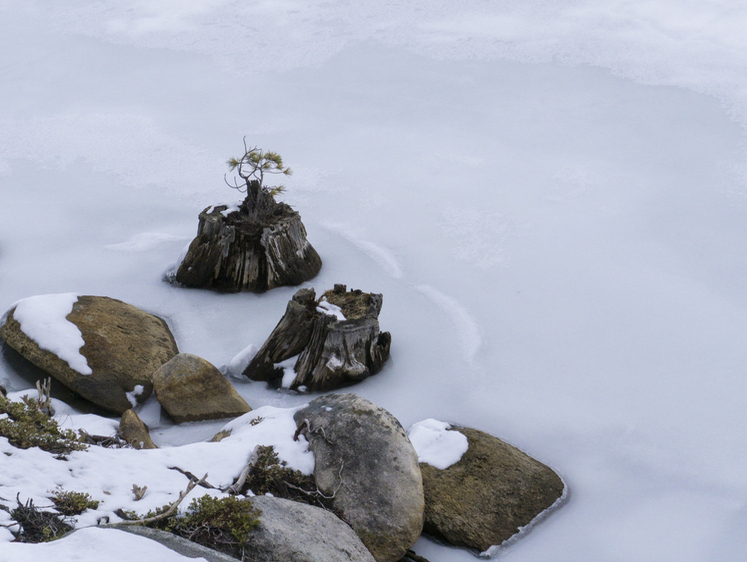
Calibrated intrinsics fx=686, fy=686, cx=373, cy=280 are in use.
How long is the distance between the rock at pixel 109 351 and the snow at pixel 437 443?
1.99 meters

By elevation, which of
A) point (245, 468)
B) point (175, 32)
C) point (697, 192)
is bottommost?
point (245, 468)

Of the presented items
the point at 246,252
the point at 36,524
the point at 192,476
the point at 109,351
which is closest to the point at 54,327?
the point at 109,351

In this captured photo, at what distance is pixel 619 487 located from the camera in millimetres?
4273

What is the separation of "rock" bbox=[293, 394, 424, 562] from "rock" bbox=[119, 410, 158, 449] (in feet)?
3.43

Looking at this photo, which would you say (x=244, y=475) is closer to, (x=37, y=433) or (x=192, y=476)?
(x=192, y=476)

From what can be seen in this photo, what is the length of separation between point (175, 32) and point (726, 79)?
9321 mm

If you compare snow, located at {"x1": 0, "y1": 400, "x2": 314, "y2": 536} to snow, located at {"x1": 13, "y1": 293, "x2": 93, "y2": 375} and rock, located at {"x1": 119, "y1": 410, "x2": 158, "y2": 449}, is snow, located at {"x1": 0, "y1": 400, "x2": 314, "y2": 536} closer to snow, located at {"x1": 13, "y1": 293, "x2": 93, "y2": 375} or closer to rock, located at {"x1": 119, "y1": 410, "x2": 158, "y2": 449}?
rock, located at {"x1": 119, "y1": 410, "x2": 158, "y2": 449}

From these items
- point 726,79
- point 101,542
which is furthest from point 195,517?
point 726,79

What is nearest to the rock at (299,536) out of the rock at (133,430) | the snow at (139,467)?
the snow at (139,467)

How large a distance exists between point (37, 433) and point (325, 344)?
2.02 m

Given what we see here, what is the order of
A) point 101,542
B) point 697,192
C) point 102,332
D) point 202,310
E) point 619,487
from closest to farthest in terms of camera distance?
point 101,542 → point 619,487 → point 102,332 → point 202,310 → point 697,192

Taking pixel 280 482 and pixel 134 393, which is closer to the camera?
pixel 280 482

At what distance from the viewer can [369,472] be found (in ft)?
12.3

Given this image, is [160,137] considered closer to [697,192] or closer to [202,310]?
[202,310]
